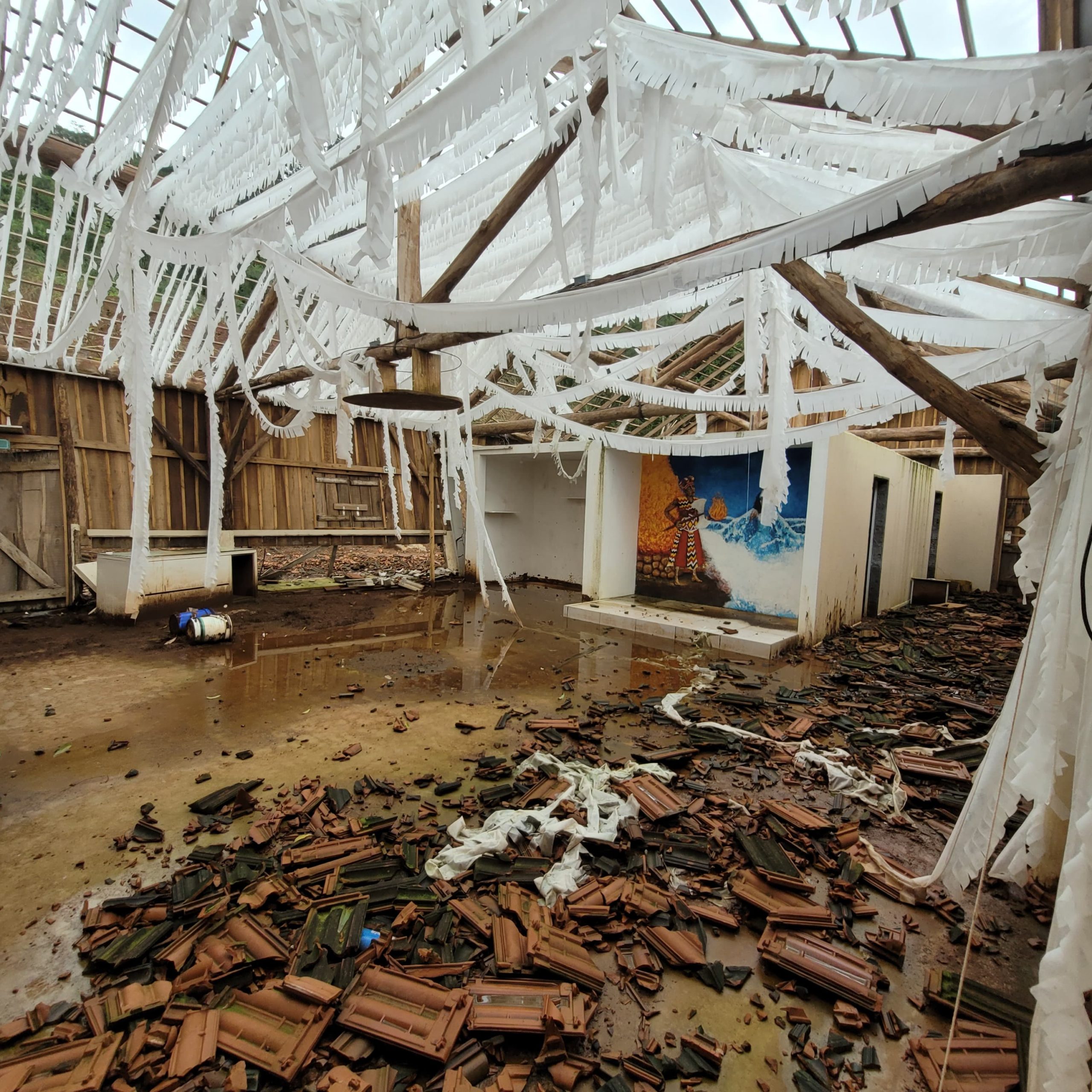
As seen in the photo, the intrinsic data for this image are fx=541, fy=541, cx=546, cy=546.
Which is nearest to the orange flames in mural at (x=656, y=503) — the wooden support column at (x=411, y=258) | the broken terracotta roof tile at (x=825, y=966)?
the wooden support column at (x=411, y=258)

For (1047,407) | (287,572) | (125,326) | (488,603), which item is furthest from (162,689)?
(1047,407)

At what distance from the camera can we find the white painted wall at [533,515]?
36.1ft

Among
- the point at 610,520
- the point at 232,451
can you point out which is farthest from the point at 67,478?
the point at 610,520

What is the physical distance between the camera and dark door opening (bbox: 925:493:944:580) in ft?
36.0

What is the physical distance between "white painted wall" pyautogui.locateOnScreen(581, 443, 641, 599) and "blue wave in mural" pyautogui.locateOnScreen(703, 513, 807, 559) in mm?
1266

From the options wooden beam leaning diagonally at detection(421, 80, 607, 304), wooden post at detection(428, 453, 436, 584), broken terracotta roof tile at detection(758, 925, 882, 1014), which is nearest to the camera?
broken terracotta roof tile at detection(758, 925, 882, 1014)

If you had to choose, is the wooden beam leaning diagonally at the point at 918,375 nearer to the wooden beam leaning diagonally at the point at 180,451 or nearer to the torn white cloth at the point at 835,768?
the torn white cloth at the point at 835,768

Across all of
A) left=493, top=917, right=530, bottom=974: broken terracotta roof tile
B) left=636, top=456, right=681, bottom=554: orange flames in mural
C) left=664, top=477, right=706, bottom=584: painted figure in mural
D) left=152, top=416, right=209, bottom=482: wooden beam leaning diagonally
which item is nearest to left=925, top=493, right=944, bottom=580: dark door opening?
left=664, top=477, right=706, bottom=584: painted figure in mural

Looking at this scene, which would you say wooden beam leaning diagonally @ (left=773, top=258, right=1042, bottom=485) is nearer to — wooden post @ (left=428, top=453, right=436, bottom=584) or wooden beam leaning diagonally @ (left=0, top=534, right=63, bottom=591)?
wooden post @ (left=428, top=453, right=436, bottom=584)

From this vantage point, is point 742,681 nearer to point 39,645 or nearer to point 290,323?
point 290,323

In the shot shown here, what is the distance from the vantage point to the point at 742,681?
5.25 meters

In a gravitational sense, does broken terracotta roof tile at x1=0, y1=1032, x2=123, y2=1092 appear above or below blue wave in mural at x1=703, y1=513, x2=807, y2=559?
below

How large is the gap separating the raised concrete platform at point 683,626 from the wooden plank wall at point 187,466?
466cm

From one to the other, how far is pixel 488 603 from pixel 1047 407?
769 centimetres
